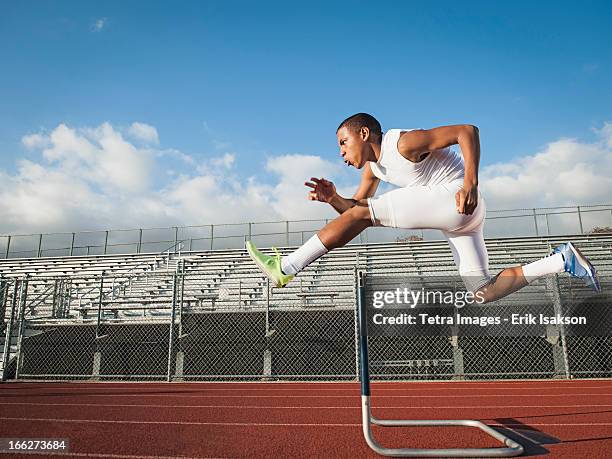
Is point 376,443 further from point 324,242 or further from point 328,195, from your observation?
point 328,195

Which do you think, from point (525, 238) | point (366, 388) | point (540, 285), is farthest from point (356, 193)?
point (525, 238)

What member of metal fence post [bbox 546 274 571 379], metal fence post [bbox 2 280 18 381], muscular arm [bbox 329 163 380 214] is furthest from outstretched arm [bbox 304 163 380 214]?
metal fence post [bbox 2 280 18 381]

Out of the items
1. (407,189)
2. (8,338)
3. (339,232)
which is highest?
(407,189)

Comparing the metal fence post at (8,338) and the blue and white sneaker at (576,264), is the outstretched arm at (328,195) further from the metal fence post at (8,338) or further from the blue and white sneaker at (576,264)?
the metal fence post at (8,338)

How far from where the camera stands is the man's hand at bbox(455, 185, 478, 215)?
7.23 ft

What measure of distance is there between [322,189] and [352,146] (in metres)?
0.27

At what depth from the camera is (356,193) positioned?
2867 millimetres

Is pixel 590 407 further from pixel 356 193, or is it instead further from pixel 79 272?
pixel 79 272

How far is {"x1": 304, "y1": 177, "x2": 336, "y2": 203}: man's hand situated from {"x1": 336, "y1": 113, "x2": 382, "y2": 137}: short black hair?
0.31m

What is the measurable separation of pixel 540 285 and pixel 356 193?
777 centimetres

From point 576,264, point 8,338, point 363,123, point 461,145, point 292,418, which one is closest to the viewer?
point 461,145

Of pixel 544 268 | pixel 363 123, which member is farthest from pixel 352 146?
pixel 544 268

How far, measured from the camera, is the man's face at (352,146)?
8.02ft

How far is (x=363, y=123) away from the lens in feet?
8.07
